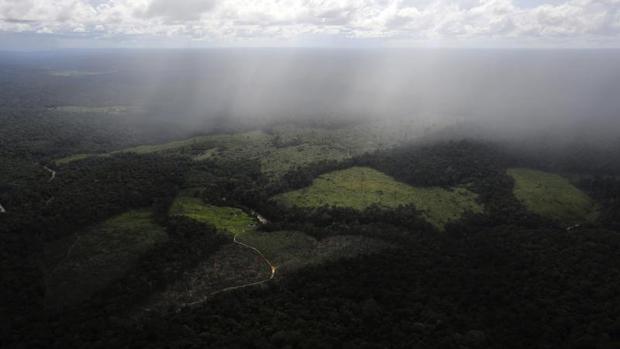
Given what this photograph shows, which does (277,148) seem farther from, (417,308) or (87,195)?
(417,308)

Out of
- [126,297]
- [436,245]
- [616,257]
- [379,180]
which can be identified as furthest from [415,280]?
[379,180]

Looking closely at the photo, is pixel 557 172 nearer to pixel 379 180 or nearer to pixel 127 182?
pixel 379 180

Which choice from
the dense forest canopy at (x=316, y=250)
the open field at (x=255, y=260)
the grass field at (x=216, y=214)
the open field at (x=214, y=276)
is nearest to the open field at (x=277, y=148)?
the dense forest canopy at (x=316, y=250)

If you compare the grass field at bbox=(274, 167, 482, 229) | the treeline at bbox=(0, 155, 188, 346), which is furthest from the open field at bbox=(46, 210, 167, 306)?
the grass field at bbox=(274, 167, 482, 229)

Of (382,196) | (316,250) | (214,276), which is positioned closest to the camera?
(214,276)

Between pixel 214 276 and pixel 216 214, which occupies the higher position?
pixel 214 276

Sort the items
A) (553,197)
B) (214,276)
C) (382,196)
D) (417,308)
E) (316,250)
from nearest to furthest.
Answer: (417,308) < (214,276) < (316,250) < (382,196) < (553,197)

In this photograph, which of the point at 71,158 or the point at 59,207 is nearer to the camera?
the point at 59,207

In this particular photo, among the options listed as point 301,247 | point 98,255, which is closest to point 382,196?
point 301,247
